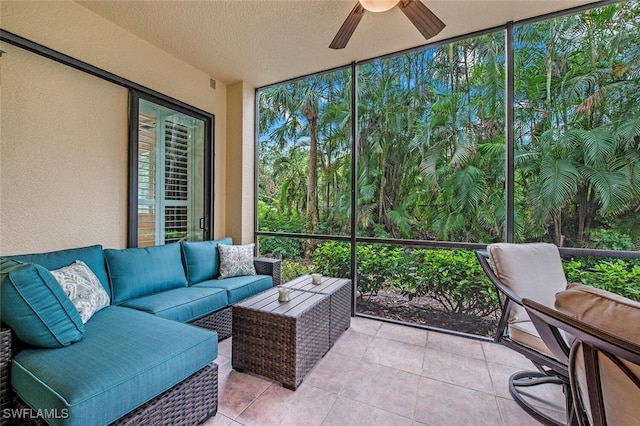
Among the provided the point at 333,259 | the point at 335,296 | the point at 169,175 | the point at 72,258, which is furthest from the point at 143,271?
the point at 333,259

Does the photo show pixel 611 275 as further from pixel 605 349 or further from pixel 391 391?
pixel 605 349

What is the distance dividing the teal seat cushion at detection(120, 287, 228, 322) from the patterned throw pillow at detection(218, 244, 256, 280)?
43 cm

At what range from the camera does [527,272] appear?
6.05 ft

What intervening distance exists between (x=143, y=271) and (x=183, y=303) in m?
0.53

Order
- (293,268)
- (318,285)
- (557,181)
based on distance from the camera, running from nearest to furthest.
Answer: (557,181), (318,285), (293,268)

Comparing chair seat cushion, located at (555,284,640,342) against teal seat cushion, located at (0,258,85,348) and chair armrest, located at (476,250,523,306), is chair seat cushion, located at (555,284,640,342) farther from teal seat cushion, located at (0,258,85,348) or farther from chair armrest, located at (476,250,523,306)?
teal seat cushion, located at (0,258,85,348)

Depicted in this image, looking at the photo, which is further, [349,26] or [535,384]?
[349,26]

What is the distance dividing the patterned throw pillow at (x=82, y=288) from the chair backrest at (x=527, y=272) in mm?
2668

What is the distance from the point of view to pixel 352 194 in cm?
319

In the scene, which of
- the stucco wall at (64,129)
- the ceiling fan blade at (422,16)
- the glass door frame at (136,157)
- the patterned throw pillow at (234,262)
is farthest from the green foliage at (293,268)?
the ceiling fan blade at (422,16)

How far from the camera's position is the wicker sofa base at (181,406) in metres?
1.23

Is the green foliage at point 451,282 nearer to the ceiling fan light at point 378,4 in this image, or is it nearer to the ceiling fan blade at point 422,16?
the ceiling fan blade at point 422,16

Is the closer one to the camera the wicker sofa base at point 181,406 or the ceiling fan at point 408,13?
the wicker sofa base at point 181,406

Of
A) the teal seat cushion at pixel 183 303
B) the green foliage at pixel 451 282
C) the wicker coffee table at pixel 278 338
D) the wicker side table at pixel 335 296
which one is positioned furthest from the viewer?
the green foliage at pixel 451 282
